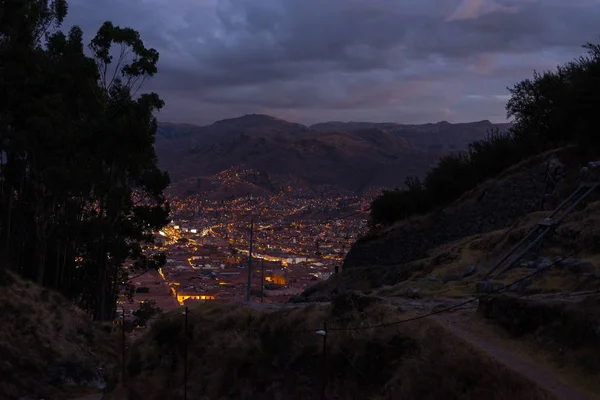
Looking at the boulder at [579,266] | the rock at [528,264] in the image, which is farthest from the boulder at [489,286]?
the rock at [528,264]

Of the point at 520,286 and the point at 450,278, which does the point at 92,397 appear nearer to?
the point at 450,278

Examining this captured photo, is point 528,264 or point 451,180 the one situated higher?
point 451,180

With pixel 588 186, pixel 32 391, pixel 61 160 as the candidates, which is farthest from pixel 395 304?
pixel 61 160

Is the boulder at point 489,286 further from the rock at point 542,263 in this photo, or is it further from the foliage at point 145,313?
the foliage at point 145,313

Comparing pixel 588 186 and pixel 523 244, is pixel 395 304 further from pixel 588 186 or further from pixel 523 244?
pixel 588 186

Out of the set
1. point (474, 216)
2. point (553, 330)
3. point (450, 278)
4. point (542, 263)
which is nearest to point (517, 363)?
point (553, 330)

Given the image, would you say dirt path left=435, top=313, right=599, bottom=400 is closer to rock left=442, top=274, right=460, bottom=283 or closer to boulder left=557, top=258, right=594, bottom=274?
boulder left=557, top=258, right=594, bottom=274
